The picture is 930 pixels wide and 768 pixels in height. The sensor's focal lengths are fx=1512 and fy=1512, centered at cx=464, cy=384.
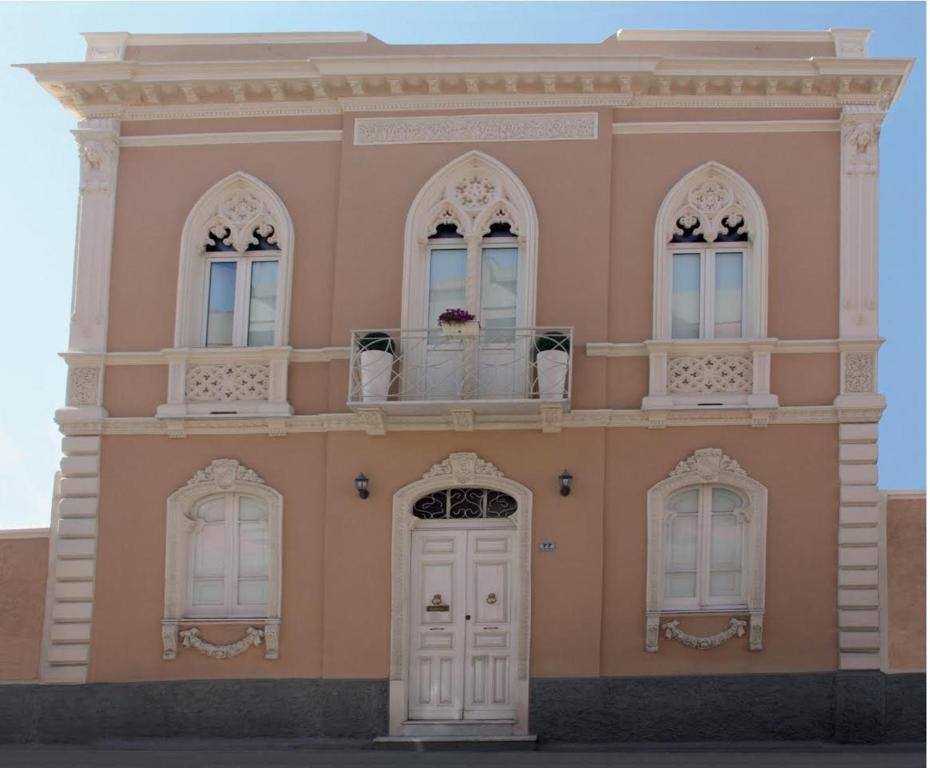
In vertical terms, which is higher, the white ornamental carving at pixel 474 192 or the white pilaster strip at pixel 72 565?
the white ornamental carving at pixel 474 192

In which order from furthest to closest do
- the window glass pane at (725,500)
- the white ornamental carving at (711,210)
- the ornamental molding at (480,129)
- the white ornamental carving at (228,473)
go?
the ornamental molding at (480,129) < the white ornamental carving at (711,210) < the white ornamental carving at (228,473) < the window glass pane at (725,500)

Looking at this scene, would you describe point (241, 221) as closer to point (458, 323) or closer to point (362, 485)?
point (458, 323)

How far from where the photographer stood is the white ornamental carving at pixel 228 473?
1950cm

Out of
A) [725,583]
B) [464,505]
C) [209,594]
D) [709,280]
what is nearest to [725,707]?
[725,583]

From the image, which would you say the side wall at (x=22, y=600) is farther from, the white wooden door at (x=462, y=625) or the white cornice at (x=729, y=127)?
the white cornice at (x=729, y=127)

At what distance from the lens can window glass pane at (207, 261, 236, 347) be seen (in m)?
20.2

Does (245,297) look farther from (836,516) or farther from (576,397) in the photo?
(836,516)

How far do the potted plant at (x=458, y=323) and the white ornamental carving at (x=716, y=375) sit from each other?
8.66 feet

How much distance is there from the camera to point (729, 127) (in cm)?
1978

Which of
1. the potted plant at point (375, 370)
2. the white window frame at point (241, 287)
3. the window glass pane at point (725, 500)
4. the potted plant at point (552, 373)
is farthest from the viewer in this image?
the white window frame at point (241, 287)

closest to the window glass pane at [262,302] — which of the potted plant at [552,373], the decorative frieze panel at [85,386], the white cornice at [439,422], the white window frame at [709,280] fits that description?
the white cornice at [439,422]

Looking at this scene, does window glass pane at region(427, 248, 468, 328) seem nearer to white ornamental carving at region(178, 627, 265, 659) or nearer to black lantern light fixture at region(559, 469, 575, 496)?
black lantern light fixture at region(559, 469, 575, 496)

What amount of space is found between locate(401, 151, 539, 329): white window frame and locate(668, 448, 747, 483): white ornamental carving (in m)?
2.96

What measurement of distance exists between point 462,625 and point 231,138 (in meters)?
7.19
